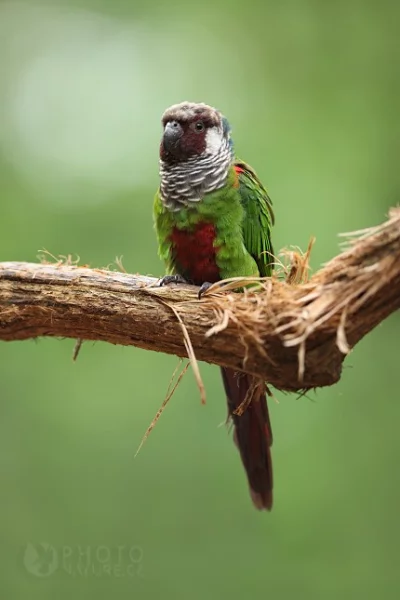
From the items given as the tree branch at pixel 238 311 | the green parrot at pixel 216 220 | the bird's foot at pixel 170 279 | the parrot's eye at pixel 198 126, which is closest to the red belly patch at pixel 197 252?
the green parrot at pixel 216 220

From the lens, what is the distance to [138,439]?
4152 millimetres

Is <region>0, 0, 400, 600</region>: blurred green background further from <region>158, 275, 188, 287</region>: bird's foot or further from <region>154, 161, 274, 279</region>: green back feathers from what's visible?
<region>158, 275, 188, 287</region>: bird's foot

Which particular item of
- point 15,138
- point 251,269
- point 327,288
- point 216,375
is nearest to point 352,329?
point 327,288

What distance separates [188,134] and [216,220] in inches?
17.2

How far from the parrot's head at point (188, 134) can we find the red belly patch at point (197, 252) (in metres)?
0.36

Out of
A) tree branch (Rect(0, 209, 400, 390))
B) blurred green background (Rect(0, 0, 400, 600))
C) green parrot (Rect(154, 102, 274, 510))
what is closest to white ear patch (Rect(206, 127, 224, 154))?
green parrot (Rect(154, 102, 274, 510))

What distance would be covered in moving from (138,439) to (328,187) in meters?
2.16

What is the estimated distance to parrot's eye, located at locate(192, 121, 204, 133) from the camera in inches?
112

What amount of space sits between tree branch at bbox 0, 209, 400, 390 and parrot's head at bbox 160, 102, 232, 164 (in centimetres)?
70

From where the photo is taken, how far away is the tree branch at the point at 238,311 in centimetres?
186

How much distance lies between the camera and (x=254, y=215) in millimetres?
2834

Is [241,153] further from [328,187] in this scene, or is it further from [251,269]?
[251,269]

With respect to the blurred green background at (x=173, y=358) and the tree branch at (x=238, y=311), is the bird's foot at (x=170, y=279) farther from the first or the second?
the blurred green background at (x=173, y=358)

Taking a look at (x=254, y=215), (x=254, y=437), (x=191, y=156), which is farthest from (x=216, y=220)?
(x=254, y=437)
